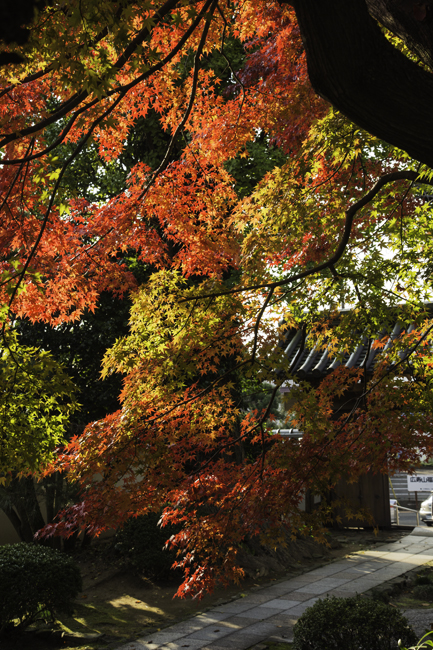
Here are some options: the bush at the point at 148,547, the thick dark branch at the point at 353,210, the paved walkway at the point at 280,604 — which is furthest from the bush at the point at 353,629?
the bush at the point at 148,547

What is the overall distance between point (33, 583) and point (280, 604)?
11.6ft

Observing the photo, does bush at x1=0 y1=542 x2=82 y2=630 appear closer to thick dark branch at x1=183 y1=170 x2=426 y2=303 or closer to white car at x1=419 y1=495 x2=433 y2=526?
thick dark branch at x1=183 y1=170 x2=426 y2=303

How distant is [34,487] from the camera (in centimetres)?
1055

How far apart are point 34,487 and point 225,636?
5.30 meters

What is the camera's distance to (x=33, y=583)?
6602 mm

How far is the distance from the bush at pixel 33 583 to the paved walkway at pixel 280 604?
1000 mm

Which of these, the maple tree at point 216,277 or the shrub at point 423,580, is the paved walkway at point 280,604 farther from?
the maple tree at point 216,277

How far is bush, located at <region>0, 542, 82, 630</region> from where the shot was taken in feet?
21.2

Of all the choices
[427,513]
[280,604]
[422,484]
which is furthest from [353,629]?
[427,513]

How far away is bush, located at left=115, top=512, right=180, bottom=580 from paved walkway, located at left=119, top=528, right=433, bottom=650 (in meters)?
1.70

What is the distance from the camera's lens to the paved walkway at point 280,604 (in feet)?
21.5

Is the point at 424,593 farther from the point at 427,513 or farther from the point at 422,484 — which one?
the point at 427,513

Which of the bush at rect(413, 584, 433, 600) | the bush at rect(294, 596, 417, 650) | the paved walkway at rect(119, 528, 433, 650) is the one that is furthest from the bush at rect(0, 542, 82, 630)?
the bush at rect(413, 584, 433, 600)

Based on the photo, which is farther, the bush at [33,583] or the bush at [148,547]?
the bush at [148,547]
